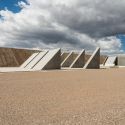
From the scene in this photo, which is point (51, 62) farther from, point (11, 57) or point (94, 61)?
point (11, 57)

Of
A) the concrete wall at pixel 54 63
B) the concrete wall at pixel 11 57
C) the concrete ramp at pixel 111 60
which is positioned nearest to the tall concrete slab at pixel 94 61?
the concrete wall at pixel 54 63

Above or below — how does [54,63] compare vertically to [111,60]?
below

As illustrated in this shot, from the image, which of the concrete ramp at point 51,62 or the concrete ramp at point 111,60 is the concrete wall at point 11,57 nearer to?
the concrete ramp at point 51,62

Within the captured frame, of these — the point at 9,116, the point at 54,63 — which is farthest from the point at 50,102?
the point at 54,63

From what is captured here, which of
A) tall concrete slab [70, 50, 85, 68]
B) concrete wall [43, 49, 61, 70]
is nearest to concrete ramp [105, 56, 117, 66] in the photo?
tall concrete slab [70, 50, 85, 68]

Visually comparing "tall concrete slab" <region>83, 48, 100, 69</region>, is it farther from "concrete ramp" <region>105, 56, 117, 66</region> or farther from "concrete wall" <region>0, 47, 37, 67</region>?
"concrete ramp" <region>105, 56, 117, 66</region>

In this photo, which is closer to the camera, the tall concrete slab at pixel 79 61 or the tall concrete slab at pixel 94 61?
→ the tall concrete slab at pixel 94 61

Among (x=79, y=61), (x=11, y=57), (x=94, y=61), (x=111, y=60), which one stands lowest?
(x=94, y=61)

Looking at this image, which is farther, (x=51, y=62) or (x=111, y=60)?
(x=111, y=60)

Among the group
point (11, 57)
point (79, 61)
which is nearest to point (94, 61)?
point (79, 61)

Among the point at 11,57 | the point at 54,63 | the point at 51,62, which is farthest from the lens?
the point at 11,57

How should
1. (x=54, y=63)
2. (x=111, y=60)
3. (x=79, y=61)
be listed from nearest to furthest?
(x=54, y=63)
(x=79, y=61)
(x=111, y=60)

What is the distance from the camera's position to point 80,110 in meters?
6.27

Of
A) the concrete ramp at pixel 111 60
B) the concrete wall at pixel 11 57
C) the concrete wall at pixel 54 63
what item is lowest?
the concrete wall at pixel 54 63
